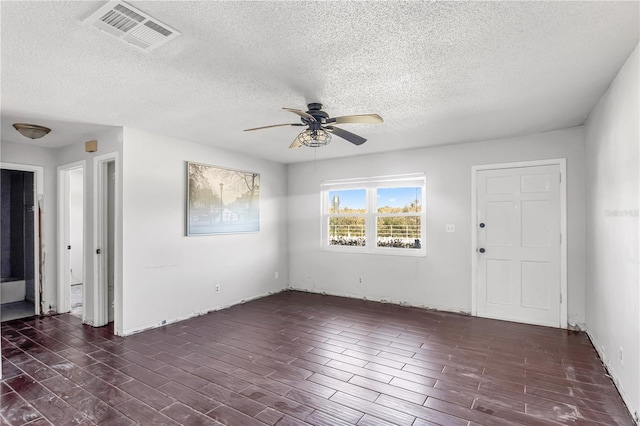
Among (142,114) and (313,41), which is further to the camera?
(142,114)

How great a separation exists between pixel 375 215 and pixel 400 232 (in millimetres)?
510

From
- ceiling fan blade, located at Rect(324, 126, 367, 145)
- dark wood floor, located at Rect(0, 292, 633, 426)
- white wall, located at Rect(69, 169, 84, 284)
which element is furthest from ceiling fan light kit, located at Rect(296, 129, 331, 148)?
white wall, located at Rect(69, 169, 84, 284)

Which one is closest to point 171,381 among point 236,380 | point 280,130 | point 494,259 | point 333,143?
point 236,380

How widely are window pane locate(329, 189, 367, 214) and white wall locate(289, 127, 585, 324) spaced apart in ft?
0.90

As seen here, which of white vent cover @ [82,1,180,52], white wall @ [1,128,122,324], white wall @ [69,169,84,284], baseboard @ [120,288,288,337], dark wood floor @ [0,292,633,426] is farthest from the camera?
white wall @ [69,169,84,284]

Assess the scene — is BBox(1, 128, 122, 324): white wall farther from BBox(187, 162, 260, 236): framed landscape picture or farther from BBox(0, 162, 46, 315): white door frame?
BBox(187, 162, 260, 236): framed landscape picture

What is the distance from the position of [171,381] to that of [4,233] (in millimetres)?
5082

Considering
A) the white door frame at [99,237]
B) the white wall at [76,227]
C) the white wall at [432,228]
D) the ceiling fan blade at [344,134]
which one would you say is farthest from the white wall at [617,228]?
the white wall at [76,227]

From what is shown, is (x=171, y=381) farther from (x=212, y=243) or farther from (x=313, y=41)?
(x=313, y=41)

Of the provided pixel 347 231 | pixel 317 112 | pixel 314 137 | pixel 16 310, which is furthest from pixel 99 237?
pixel 347 231

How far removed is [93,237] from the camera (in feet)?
14.2

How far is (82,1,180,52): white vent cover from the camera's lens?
1.75m

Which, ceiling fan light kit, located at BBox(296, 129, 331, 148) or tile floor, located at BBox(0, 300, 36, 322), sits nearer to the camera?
ceiling fan light kit, located at BBox(296, 129, 331, 148)

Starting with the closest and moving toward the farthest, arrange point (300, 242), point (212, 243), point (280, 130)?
point (280, 130), point (212, 243), point (300, 242)
